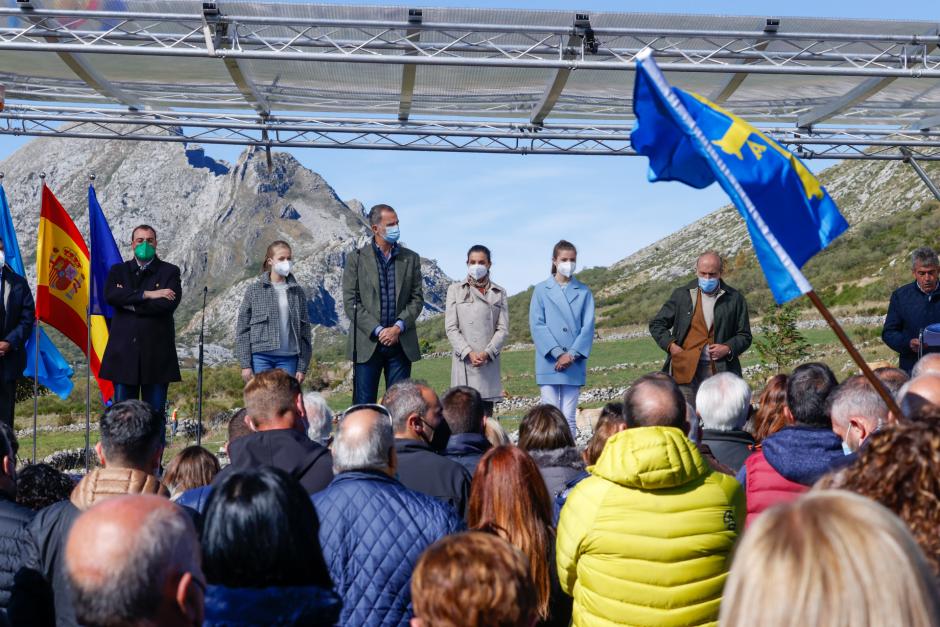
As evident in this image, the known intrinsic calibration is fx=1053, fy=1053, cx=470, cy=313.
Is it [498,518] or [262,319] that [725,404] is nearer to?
[498,518]

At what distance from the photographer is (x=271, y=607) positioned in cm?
270

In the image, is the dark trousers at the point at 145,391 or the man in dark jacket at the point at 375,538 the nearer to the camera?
the man in dark jacket at the point at 375,538

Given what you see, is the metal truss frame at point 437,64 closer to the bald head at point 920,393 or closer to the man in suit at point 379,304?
the man in suit at point 379,304

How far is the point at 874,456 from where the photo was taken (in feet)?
8.89

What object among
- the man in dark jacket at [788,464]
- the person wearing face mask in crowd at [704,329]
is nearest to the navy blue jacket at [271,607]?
the man in dark jacket at [788,464]

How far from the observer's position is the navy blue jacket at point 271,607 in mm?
2688

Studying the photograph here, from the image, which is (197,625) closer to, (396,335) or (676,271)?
(396,335)

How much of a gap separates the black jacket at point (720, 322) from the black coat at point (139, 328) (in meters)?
4.44

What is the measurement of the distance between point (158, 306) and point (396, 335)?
2128 mm

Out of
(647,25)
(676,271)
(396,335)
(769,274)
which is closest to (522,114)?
(647,25)

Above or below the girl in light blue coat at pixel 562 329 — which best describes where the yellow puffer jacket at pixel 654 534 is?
below

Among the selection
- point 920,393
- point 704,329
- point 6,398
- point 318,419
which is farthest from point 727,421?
point 6,398

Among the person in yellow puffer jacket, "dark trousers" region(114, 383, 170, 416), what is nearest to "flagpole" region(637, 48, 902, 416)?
the person in yellow puffer jacket

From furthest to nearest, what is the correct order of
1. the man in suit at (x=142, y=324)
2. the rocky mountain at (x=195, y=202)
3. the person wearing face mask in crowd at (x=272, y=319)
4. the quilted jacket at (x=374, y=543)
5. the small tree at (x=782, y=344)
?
the rocky mountain at (x=195, y=202), the small tree at (x=782, y=344), the person wearing face mask in crowd at (x=272, y=319), the man in suit at (x=142, y=324), the quilted jacket at (x=374, y=543)
